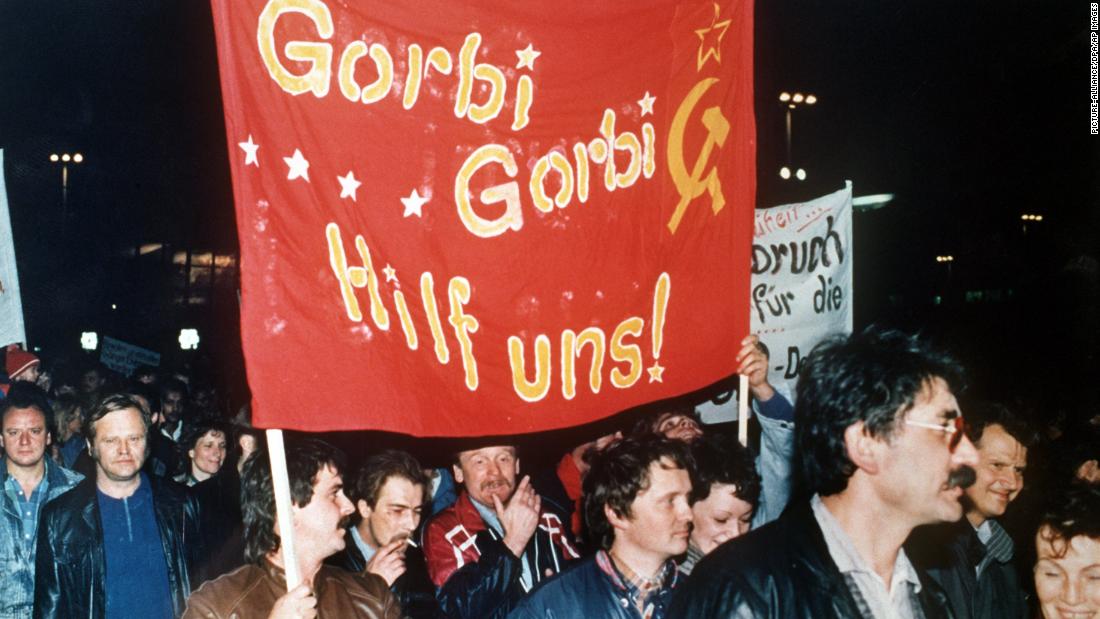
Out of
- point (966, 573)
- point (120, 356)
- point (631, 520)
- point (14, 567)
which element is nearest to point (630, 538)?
point (631, 520)

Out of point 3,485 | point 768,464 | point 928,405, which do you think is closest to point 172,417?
point 3,485

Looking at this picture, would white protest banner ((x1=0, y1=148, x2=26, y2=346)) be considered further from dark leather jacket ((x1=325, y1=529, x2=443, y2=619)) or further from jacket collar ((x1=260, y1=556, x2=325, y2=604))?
jacket collar ((x1=260, y1=556, x2=325, y2=604))

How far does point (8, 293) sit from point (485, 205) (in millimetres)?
4619

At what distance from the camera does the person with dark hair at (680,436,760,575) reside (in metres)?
4.11

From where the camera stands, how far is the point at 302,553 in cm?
328

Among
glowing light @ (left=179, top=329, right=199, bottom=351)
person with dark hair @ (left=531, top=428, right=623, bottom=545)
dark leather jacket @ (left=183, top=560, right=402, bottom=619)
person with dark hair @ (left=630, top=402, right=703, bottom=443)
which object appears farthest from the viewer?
glowing light @ (left=179, top=329, right=199, bottom=351)

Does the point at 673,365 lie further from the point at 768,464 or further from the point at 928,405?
the point at 768,464

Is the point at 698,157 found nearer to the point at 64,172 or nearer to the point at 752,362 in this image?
the point at 752,362

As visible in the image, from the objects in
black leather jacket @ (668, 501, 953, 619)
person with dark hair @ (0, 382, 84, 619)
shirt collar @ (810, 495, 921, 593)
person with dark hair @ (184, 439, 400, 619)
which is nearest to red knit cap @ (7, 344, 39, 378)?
person with dark hair @ (0, 382, 84, 619)

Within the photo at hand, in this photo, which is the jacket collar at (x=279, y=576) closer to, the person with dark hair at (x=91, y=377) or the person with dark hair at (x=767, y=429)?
the person with dark hair at (x=767, y=429)

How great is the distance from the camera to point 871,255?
3356 cm

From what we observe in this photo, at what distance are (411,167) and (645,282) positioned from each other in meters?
1.16

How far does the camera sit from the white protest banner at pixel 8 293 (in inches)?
242

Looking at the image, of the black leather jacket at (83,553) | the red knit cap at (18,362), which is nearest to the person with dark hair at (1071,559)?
the black leather jacket at (83,553)
